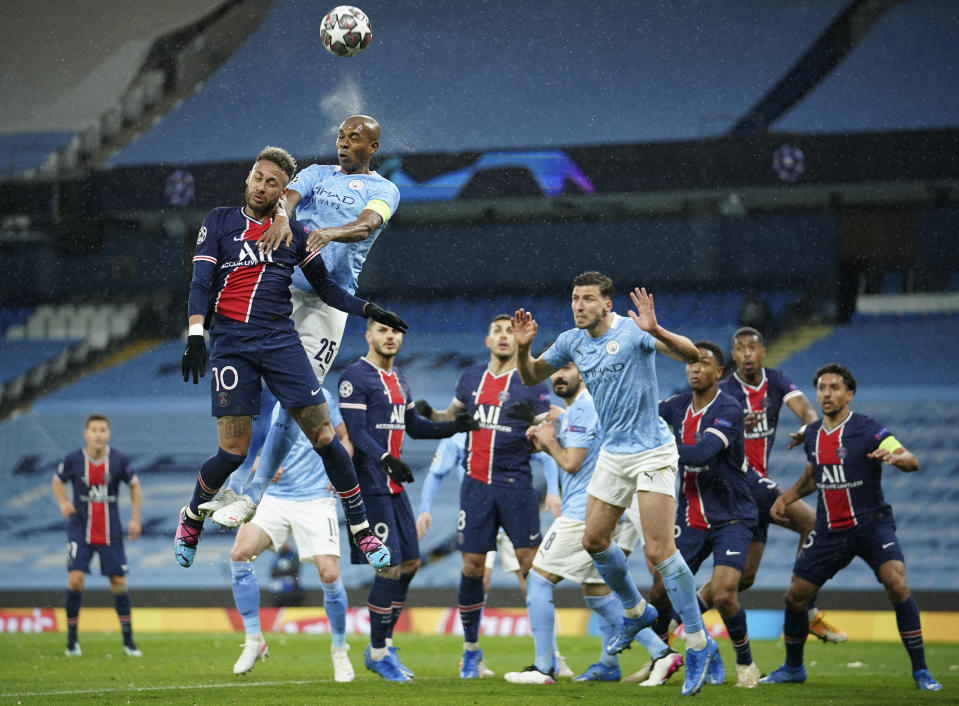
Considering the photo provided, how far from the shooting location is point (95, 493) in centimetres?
1250

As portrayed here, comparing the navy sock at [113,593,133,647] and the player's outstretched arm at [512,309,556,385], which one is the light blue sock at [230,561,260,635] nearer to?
the player's outstretched arm at [512,309,556,385]

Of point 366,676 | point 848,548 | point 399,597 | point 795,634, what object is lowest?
point 366,676

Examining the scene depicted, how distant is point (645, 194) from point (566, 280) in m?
2.46

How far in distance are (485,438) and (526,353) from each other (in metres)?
2.10

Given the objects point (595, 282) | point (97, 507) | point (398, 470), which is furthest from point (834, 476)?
point (97, 507)

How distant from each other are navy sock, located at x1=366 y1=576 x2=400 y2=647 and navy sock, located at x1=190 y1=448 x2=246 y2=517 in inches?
91.8

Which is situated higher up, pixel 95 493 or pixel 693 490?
pixel 693 490

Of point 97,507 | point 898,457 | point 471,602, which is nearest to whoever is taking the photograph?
point 898,457

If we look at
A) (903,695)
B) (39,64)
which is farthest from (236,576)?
(39,64)

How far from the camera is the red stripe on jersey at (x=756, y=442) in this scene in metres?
9.84

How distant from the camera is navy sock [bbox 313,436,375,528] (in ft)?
22.5

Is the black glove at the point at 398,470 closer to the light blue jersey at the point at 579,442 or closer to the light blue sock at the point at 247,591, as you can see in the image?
the light blue jersey at the point at 579,442

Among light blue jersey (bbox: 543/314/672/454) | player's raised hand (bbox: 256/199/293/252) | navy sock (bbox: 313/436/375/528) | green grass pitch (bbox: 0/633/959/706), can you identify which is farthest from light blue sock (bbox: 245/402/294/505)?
light blue jersey (bbox: 543/314/672/454)

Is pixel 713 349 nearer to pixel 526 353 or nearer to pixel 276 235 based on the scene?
pixel 526 353
